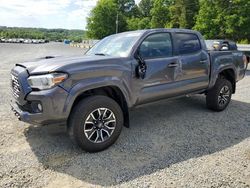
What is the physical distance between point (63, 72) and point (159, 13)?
62.9 m

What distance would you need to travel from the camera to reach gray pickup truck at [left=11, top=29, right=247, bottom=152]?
3.86 m

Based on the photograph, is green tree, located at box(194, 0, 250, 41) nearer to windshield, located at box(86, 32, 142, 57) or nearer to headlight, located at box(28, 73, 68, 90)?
windshield, located at box(86, 32, 142, 57)

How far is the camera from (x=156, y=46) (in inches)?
200

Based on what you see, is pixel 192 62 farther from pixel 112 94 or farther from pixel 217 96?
pixel 112 94

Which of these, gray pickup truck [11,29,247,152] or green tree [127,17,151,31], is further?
green tree [127,17,151,31]

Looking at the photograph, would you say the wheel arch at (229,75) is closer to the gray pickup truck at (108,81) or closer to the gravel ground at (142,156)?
the gray pickup truck at (108,81)

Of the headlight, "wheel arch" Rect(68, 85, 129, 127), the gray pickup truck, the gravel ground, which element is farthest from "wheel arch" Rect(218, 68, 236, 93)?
the headlight

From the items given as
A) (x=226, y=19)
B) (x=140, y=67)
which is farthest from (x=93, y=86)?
(x=226, y=19)

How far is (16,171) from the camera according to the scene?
3678 mm

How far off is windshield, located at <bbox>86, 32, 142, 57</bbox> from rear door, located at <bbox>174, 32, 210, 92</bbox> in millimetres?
939

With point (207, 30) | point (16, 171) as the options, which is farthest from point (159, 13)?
point (16, 171)

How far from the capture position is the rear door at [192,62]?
543 centimetres

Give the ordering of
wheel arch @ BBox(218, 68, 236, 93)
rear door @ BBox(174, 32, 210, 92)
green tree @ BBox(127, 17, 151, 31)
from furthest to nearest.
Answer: green tree @ BBox(127, 17, 151, 31)
wheel arch @ BBox(218, 68, 236, 93)
rear door @ BBox(174, 32, 210, 92)

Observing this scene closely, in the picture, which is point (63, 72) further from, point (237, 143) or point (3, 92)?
point (3, 92)
